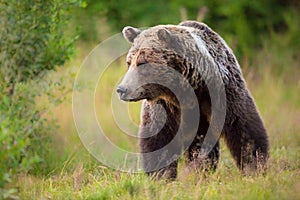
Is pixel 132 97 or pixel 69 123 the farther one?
pixel 69 123

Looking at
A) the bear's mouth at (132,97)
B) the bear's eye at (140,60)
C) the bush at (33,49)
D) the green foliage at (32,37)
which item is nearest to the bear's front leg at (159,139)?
the bear's mouth at (132,97)

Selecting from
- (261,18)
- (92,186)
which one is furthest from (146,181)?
(261,18)

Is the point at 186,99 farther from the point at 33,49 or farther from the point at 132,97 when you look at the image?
the point at 33,49

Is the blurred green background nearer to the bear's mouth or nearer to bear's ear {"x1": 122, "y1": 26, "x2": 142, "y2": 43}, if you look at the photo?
the bear's mouth

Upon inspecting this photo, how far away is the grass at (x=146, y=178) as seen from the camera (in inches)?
206

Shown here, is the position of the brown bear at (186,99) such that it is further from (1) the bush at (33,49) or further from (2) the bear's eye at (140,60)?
(1) the bush at (33,49)

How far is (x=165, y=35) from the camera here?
19.4 ft

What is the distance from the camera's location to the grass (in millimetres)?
5227

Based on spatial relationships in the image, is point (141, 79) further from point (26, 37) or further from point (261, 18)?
point (261, 18)

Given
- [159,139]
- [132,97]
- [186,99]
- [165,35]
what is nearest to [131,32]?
[165,35]

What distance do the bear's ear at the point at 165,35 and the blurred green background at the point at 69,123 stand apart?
119cm

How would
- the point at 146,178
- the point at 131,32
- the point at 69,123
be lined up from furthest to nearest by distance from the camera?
1. the point at 69,123
2. the point at 131,32
3. the point at 146,178

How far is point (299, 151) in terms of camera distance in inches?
301

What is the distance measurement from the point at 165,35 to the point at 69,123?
3490 millimetres
